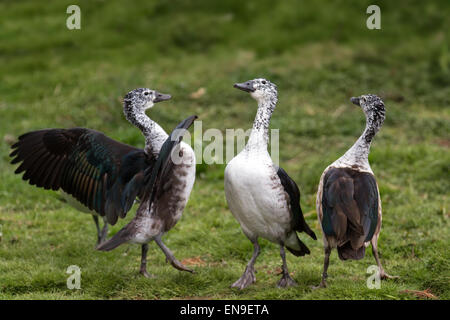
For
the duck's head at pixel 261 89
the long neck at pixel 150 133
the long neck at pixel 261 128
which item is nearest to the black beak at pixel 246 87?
the duck's head at pixel 261 89

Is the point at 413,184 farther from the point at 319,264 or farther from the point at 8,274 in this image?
the point at 8,274

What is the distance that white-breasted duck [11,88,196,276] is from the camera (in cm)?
649

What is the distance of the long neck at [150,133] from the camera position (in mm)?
6738

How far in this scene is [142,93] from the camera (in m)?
7.07

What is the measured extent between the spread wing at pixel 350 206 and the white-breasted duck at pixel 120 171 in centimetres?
138

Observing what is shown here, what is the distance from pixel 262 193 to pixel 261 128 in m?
0.68

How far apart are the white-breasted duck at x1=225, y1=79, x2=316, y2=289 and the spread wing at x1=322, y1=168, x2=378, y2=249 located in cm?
39

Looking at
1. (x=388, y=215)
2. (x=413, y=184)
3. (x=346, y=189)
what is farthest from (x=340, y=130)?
(x=346, y=189)

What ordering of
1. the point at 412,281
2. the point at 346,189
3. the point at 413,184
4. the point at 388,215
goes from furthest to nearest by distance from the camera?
the point at 413,184
the point at 388,215
the point at 412,281
the point at 346,189

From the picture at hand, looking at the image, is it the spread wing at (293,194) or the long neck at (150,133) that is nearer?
the spread wing at (293,194)

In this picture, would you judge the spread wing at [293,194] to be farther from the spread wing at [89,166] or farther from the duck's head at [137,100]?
the duck's head at [137,100]

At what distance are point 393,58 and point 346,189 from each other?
8.43m

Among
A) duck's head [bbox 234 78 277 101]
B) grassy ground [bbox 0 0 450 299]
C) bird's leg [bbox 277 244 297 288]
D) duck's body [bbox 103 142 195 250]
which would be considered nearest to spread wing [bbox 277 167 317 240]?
bird's leg [bbox 277 244 297 288]

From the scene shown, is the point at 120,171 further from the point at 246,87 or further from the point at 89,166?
the point at 246,87
